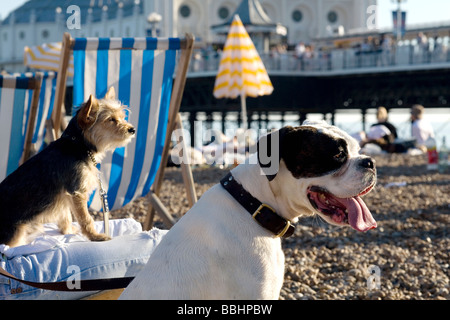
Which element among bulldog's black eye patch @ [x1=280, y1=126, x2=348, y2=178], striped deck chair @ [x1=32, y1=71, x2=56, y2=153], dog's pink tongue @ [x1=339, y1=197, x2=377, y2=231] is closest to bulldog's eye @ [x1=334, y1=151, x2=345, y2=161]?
bulldog's black eye patch @ [x1=280, y1=126, x2=348, y2=178]

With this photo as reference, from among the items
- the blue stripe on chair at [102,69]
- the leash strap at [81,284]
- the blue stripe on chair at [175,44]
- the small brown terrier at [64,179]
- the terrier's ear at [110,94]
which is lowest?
the leash strap at [81,284]

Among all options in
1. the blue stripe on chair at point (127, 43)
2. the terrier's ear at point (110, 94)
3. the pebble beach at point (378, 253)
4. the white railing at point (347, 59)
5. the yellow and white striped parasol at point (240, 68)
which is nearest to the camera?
the terrier's ear at point (110, 94)

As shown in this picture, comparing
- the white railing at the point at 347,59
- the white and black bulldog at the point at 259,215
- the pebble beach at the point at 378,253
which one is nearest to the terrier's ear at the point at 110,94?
the pebble beach at the point at 378,253

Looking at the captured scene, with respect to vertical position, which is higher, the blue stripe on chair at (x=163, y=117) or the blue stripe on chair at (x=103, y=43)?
the blue stripe on chair at (x=103, y=43)

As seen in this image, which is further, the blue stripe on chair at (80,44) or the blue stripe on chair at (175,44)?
the blue stripe on chair at (175,44)

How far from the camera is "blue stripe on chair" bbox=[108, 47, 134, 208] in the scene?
4449 millimetres

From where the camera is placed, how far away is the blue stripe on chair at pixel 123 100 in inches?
175

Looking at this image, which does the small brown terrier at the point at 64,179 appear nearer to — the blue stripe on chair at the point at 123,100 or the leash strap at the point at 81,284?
the leash strap at the point at 81,284

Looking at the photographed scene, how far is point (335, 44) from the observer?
115 ft

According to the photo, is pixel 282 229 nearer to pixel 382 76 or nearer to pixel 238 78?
pixel 238 78

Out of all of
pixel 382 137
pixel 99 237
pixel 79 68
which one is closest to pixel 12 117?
pixel 79 68

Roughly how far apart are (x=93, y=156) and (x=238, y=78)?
10.6 m

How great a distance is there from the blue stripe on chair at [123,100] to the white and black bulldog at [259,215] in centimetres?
229
